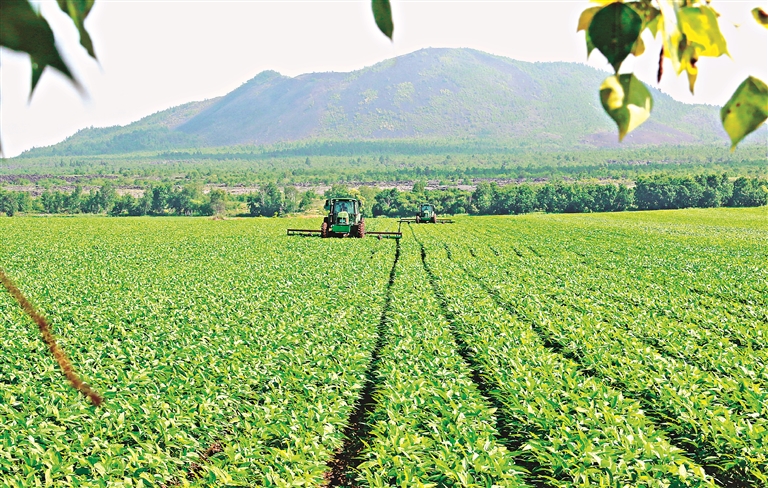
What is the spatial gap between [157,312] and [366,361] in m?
6.46

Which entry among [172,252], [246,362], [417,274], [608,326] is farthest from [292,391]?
[172,252]

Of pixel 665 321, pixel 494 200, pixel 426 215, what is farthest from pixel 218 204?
pixel 665 321

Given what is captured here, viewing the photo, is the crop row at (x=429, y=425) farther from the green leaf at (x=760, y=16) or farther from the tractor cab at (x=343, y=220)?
the tractor cab at (x=343, y=220)

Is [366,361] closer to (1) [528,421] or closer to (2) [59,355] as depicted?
(1) [528,421]

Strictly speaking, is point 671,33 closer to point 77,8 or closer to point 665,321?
point 77,8

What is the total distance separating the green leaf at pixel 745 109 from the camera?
0.75 meters

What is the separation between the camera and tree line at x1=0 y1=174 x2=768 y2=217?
109688 mm

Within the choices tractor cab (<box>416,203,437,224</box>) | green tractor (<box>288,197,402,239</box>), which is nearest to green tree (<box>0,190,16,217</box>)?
tractor cab (<box>416,203,437,224</box>)

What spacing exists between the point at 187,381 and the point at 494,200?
112246 millimetres

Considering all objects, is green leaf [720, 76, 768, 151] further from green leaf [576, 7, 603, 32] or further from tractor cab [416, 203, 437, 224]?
tractor cab [416, 203, 437, 224]

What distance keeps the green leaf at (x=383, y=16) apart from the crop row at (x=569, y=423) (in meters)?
5.49

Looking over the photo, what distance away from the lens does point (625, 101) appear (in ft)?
2.35

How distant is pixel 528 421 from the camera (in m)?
7.14

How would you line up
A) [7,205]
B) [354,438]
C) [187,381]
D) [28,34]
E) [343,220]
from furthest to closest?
[7,205] < [343,220] < [187,381] < [354,438] < [28,34]
